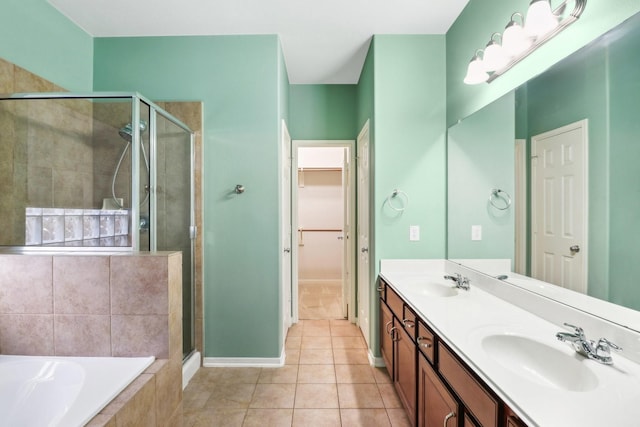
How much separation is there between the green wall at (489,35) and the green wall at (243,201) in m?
1.38

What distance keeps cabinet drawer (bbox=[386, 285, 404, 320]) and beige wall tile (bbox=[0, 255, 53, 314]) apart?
1829 mm

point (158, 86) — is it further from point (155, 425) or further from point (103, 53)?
point (155, 425)

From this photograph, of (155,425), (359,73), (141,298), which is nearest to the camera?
(155,425)

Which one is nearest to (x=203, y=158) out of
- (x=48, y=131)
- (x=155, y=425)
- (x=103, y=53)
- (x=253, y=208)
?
(x=253, y=208)

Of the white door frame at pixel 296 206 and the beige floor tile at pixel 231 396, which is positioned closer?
the beige floor tile at pixel 231 396

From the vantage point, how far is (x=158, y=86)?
2352mm

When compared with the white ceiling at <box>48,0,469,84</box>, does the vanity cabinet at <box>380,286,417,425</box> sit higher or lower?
lower

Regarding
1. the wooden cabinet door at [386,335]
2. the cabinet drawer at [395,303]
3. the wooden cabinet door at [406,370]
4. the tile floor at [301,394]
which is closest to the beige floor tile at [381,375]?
the tile floor at [301,394]

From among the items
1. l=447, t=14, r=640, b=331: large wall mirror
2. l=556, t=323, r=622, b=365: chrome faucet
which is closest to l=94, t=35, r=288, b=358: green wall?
l=447, t=14, r=640, b=331: large wall mirror

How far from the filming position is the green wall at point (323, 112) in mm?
3180

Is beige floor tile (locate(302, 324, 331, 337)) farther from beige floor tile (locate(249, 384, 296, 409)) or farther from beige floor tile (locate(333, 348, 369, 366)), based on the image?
beige floor tile (locate(249, 384, 296, 409))

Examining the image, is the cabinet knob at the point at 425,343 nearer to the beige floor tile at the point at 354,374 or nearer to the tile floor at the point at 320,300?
the beige floor tile at the point at 354,374

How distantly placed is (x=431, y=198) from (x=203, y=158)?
1867 mm

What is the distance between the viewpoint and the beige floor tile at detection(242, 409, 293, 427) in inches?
67.2
